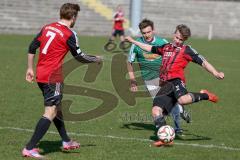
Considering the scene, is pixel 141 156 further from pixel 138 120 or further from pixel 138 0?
pixel 138 0

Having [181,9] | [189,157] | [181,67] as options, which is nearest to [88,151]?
[189,157]

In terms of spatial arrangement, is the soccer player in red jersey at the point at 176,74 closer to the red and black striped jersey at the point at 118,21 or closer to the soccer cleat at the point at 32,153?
the soccer cleat at the point at 32,153

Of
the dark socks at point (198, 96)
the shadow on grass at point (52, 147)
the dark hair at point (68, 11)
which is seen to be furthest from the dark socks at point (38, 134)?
the dark socks at point (198, 96)

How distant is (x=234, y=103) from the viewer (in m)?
14.4

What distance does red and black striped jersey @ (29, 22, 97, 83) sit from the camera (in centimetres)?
805

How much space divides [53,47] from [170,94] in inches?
97.2

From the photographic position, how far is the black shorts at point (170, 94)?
9.54 meters

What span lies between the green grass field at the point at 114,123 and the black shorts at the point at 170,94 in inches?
23.8

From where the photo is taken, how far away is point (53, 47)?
805 centimetres

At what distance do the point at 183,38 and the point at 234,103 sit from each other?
205 inches

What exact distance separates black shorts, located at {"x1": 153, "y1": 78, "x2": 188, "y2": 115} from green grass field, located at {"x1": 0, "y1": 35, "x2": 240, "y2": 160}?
0.61 meters

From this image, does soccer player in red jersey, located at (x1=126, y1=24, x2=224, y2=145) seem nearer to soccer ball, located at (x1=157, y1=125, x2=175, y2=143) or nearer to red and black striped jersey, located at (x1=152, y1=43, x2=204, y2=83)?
red and black striped jersey, located at (x1=152, y1=43, x2=204, y2=83)

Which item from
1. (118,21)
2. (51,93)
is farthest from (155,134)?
(118,21)

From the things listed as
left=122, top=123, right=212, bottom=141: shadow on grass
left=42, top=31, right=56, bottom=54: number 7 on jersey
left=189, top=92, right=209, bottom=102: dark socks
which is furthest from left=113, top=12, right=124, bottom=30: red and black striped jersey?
left=42, top=31, right=56, bottom=54: number 7 on jersey
